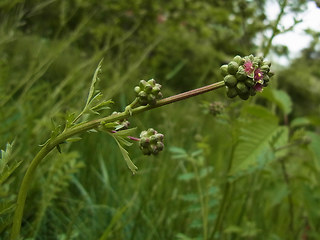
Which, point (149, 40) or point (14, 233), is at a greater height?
point (149, 40)

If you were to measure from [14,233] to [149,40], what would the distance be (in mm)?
3689

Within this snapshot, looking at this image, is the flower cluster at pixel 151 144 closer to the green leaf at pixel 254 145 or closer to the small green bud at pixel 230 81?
the small green bud at pixel 230 81

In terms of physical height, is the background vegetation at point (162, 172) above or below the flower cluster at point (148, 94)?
above

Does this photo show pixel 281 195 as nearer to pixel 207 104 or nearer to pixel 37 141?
pixel 207 104

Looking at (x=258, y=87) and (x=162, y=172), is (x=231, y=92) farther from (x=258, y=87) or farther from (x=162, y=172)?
(x=162, y=172)

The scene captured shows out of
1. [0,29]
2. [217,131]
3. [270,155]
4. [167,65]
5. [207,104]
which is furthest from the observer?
[167,65]

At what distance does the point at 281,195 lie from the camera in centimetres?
174

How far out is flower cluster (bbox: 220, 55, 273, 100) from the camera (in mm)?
576

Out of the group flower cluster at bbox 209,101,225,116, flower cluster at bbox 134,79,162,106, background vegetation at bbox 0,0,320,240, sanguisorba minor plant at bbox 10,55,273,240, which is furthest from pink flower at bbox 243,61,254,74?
flower cluster at bbox 209,101,225,116

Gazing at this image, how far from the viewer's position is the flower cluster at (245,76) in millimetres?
576

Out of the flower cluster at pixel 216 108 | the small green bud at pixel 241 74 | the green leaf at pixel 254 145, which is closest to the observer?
the small green bud at pixel 241 74

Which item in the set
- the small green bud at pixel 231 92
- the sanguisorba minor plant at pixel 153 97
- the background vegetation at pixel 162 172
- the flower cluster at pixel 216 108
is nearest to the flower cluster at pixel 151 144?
the sanguisorba minor plant at pixel 153 97

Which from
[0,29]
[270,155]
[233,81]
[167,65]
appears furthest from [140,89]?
[167,65]

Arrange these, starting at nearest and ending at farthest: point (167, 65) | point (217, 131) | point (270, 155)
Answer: point (270, 155), point (217, 131), point (167, 65)
